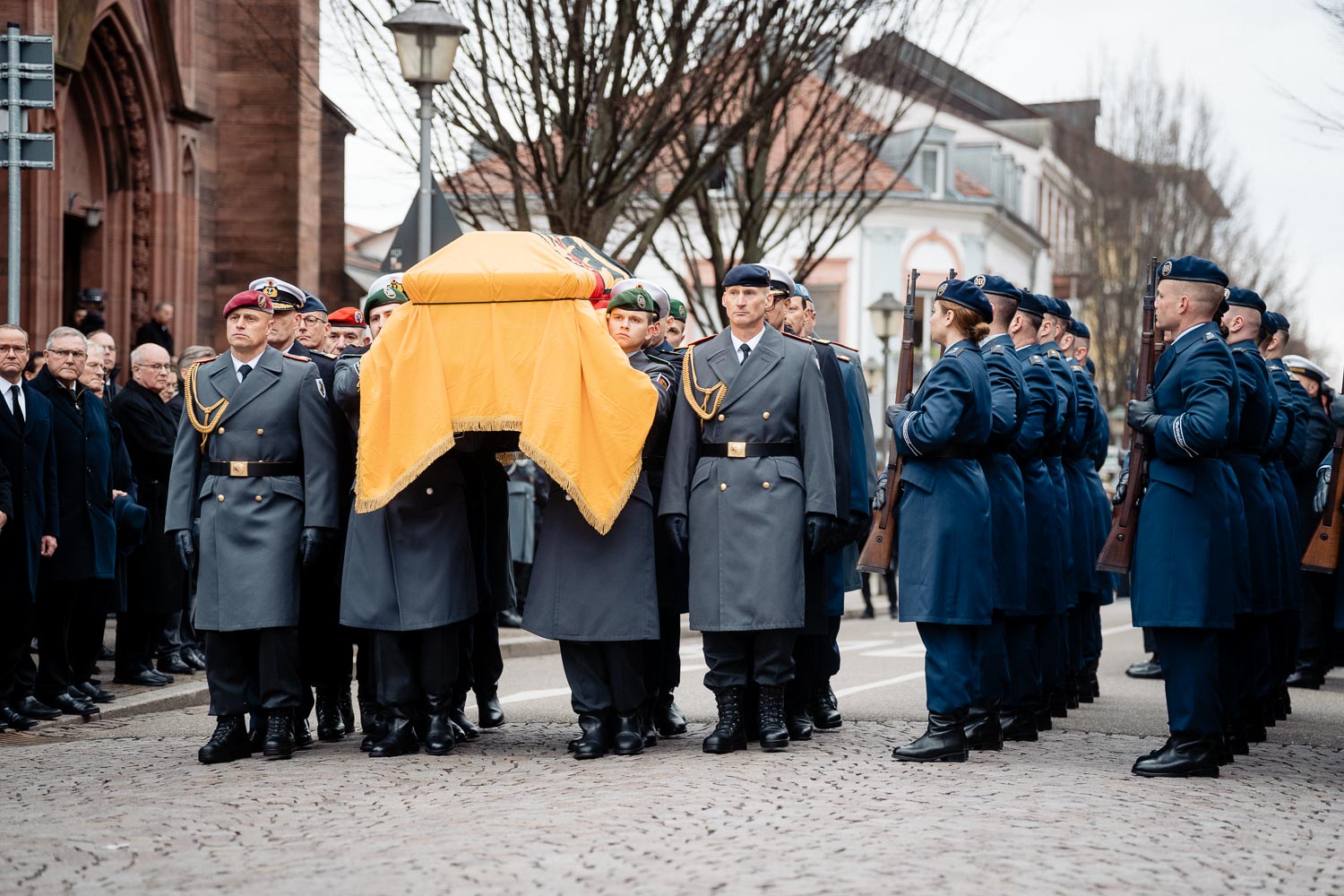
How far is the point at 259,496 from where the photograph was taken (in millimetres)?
8555

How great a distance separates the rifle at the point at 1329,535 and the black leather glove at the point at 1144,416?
44.5 inches

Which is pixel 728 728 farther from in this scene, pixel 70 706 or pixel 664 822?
pixel 70 706

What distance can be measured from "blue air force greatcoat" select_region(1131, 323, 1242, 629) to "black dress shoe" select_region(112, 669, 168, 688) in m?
6.53

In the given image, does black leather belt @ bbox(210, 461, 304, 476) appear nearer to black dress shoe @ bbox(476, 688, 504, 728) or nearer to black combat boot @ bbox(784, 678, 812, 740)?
black dress shoe @ bbox(476, 688, 504, 728)

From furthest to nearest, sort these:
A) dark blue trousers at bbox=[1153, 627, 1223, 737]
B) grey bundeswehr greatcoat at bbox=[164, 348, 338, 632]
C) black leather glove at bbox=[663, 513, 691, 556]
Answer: black leather glove at bbox=[663, 513, 691, 556] → grey bundeswehr greatcoat at bbox=[164, 348, 338, 632] → dark blue trousers at bbox=[1153, 627, 1223, 737]

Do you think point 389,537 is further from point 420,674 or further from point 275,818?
point 275,818

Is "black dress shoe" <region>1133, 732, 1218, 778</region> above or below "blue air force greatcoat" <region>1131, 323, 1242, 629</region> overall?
below

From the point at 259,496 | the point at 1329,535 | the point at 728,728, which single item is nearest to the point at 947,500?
the point at 728,728

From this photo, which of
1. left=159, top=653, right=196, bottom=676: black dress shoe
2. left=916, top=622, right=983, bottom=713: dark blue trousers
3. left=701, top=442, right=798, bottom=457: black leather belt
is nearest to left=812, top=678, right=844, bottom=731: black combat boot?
left=916, top=622, right=983, bottom=713: dark blue trousers

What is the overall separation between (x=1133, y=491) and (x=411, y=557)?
130 inches

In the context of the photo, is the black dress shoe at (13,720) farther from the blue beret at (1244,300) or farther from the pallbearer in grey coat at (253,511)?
the blue beret at (1244,300)

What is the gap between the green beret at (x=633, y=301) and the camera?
870cm

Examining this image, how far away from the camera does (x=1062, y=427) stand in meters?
10.2

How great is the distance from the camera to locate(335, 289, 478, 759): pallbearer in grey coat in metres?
8.50
